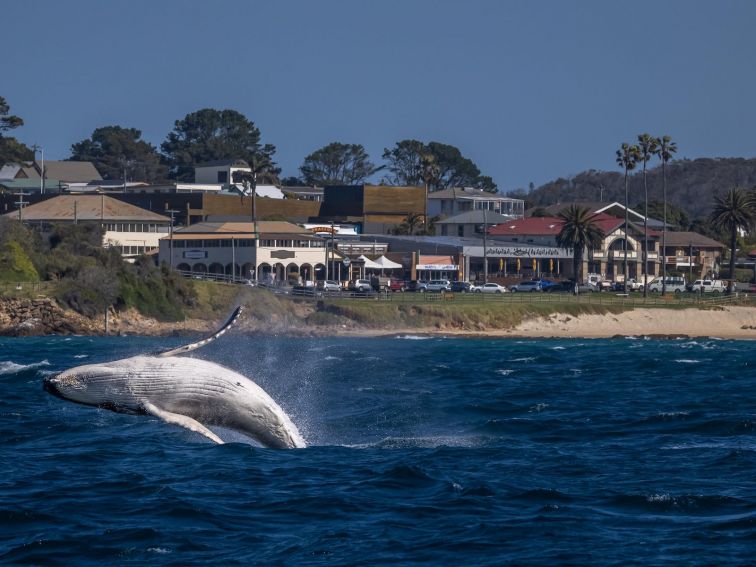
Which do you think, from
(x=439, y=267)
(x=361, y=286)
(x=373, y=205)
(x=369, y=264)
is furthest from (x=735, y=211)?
(x=373, y=205)

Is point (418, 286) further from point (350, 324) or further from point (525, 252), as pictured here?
point (350, 324)

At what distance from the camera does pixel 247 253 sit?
99562 millimetres

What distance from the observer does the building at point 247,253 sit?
99.4m

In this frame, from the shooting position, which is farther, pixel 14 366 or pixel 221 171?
pixel 221 171

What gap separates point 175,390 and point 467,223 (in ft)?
381

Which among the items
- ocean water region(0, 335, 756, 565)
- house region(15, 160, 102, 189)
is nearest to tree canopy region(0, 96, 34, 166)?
house region(15, 160, 102, 189)

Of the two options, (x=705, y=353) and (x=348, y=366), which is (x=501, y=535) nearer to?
(x=348, y=366)

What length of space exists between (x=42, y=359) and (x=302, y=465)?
107 feet

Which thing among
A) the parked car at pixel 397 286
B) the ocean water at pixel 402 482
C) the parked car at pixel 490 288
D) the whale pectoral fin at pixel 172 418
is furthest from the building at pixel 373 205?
the whale pectoral fin at pixel 172 418

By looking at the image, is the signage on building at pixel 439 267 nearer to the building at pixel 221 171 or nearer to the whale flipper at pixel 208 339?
the building at pixel 221 171

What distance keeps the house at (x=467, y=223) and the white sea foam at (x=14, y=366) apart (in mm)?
84872

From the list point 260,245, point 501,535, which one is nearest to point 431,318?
point 260,245

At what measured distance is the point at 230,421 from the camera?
1906 cm

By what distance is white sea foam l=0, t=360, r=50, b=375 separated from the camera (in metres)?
47.0
